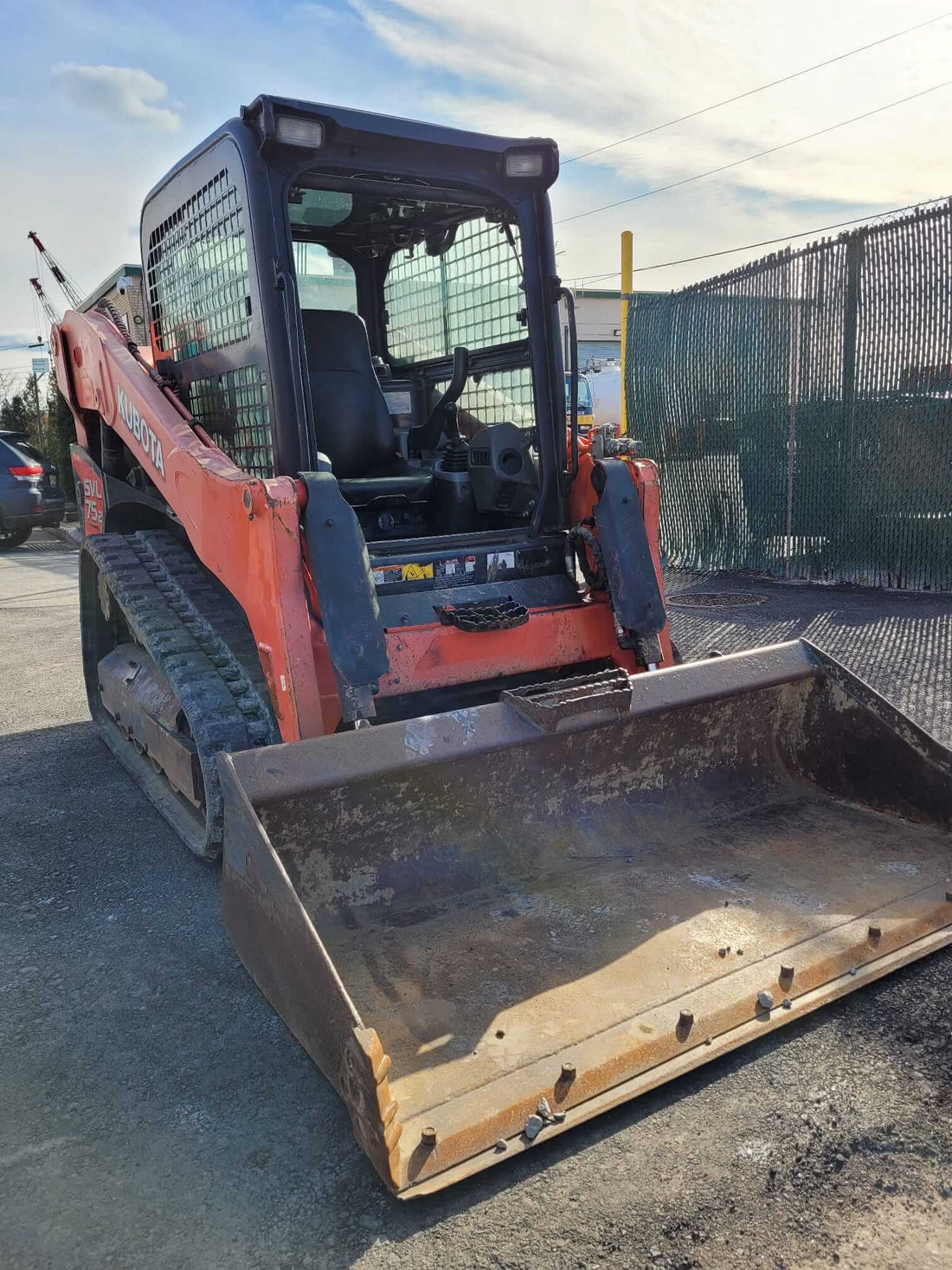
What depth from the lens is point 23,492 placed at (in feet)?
51.1

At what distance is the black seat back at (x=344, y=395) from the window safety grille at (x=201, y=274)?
50 cm

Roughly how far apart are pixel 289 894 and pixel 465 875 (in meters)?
0.89

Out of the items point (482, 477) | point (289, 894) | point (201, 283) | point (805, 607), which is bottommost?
point (805, 607)

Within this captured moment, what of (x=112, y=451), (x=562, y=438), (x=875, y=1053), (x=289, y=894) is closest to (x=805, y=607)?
(x=562, y=438)

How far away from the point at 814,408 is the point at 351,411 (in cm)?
569

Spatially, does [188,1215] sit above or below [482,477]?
below

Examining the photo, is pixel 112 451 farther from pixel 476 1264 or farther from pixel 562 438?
pixel 476 1264

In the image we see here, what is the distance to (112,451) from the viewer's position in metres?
5.52

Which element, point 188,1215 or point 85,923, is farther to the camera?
point 85,923

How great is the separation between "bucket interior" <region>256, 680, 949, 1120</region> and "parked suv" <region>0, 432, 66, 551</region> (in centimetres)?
1430

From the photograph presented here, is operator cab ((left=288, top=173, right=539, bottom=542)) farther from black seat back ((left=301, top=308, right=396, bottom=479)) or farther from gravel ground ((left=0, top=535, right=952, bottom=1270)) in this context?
gravel ground ((left=0, top=535, right=952, bottom=1270))

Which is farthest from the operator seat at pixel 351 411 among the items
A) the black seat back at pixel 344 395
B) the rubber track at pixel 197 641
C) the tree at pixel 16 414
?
the tree at pixel 16 414

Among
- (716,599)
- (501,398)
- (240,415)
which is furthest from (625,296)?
(240,415)

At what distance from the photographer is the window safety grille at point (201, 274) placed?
12.9 feet
